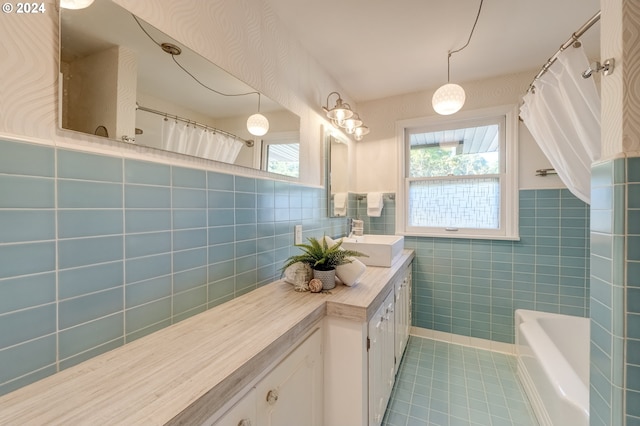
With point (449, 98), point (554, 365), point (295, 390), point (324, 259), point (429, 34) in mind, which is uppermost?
point (429, 34)

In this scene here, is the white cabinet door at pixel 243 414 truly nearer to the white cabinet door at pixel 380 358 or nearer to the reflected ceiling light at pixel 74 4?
the white cabinet door at pixel 380 358

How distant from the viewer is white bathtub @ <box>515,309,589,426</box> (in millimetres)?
1185

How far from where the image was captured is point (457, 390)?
69.7 inches

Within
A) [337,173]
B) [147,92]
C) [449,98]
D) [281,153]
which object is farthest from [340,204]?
[147,92]

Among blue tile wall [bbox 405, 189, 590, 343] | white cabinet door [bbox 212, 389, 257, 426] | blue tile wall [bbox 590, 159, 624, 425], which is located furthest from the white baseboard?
white cabinet door [bbox 212, 389, 257, 426]

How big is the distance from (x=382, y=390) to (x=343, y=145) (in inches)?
76.7

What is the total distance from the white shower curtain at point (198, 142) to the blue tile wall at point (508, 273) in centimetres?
196

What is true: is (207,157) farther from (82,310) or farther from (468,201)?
(468,201)

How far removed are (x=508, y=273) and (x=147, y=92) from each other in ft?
9.11

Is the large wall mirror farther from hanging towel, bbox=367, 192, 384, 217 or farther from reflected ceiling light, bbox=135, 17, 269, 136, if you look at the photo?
hanging towel, bbox=367, 192, 384, 217

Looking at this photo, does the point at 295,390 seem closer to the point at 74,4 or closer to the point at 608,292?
the point at 608,292

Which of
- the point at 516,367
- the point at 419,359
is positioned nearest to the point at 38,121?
the point at 419,359

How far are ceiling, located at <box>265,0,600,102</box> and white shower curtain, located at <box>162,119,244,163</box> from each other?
0.90 meters

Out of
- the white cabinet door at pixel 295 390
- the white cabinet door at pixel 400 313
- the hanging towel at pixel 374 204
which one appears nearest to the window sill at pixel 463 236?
the hanging towel at pixel 374 204
